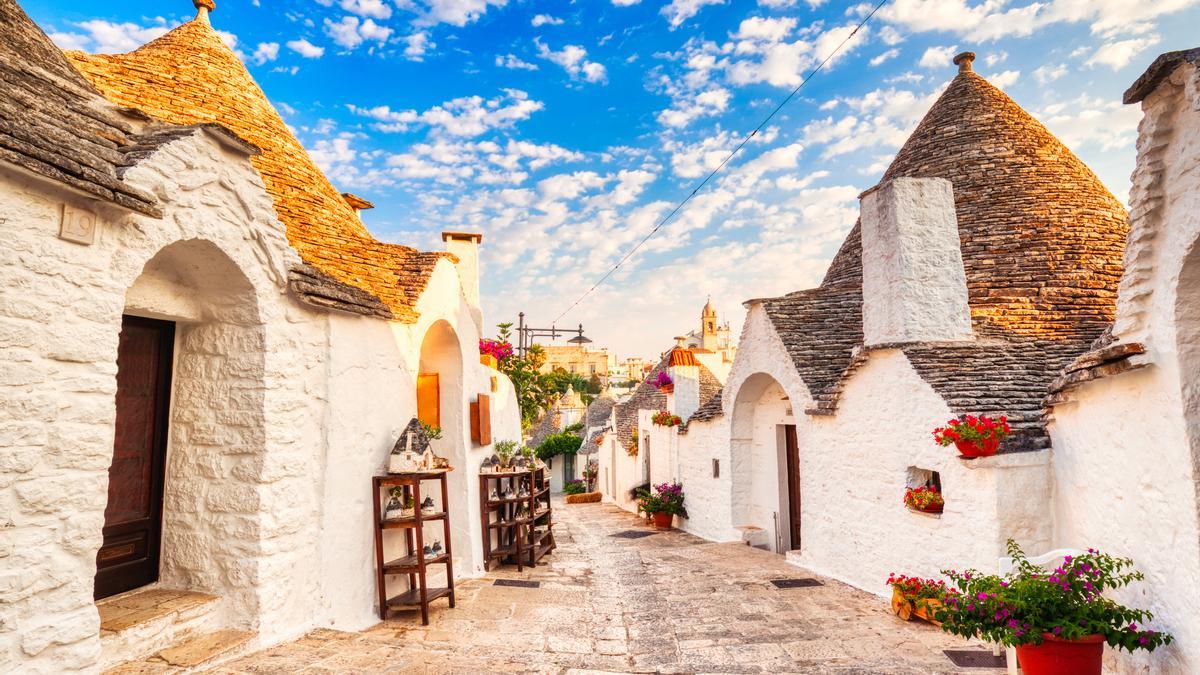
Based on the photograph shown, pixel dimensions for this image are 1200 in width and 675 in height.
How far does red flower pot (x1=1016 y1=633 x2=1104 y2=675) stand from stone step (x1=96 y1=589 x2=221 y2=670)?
545 centimetres

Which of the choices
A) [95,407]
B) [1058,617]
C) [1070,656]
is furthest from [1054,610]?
[95,407]

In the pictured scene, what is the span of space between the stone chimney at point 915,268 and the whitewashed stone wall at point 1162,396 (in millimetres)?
2457

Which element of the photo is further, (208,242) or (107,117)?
(208,242)

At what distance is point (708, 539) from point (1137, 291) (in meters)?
9.22

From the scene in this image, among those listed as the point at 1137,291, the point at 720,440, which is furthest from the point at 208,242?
the point at 720,440

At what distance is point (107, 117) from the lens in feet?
11.9

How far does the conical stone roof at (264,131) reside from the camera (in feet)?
19.2

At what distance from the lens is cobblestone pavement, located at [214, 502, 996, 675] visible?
438cm

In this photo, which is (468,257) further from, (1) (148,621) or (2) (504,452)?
(1) (148,621)

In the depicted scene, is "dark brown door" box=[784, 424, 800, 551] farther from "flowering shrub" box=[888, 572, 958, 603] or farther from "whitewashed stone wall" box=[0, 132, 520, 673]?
"whitewashed stone wall" box=[0, 132, 520, 673]

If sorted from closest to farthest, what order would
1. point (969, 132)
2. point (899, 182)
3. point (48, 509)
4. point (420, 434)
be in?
point (48, 509)
point (420, 434)
point (899, 182)
point (969, 132)

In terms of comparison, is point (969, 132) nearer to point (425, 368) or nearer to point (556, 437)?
point (425, 368)

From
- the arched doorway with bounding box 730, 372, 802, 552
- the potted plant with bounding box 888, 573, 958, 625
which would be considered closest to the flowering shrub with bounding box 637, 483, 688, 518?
the arched doorway with bounding box 730, 372, 802, 552

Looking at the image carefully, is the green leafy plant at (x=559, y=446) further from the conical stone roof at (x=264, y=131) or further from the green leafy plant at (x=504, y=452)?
the conical stone roof at (x=264, y=131)
